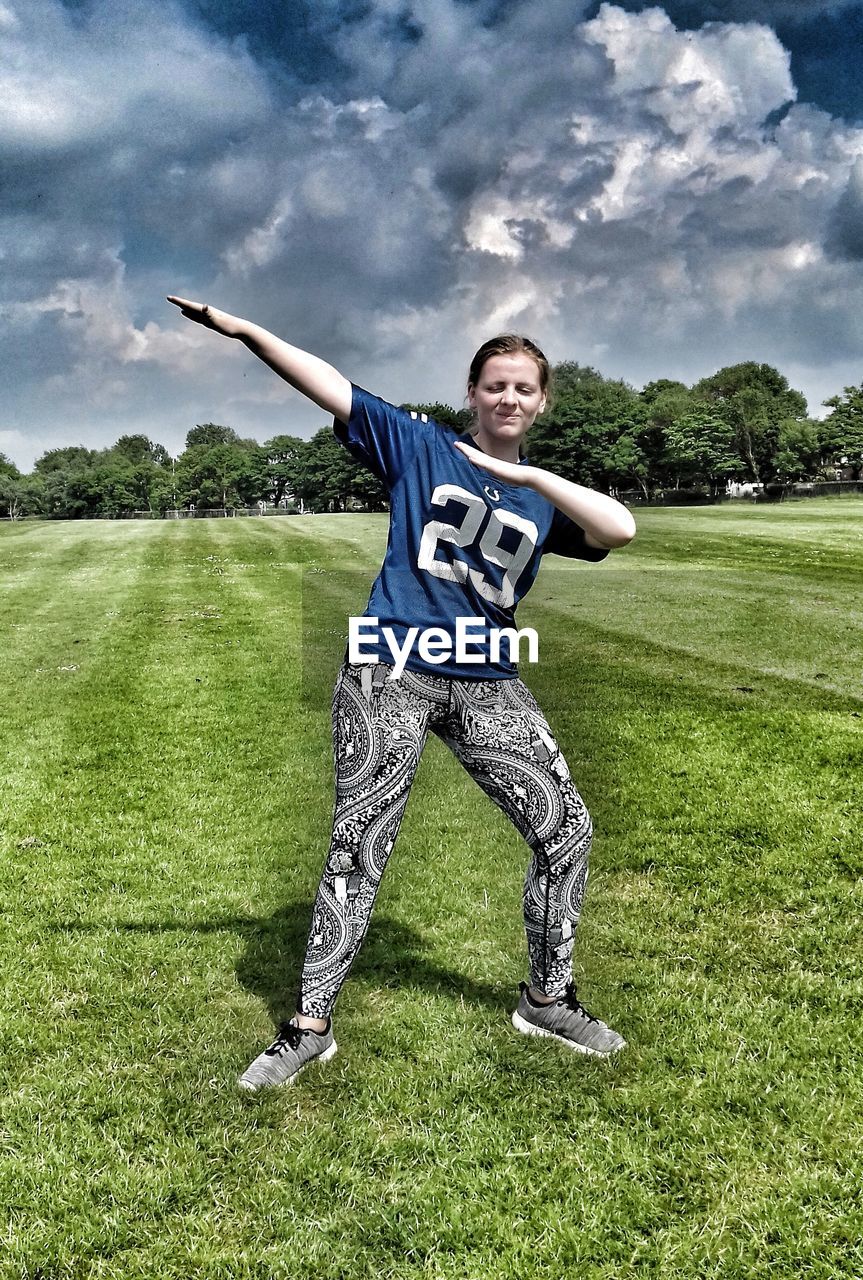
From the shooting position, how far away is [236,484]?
108562 mm

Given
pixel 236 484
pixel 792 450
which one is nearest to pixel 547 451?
pixel 792 450

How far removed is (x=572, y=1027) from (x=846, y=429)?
85999mm

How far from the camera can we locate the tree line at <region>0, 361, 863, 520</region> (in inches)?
3054

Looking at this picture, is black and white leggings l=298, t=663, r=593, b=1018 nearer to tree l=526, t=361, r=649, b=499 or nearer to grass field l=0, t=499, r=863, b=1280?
grass field l=0, t=499, r=863, b=1280

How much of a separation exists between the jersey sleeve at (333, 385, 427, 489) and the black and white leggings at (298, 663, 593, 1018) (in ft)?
2.60

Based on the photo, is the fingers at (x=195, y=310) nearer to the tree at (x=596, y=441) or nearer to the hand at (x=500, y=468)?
the hand at (x=500, y=468)

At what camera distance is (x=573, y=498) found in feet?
9.89

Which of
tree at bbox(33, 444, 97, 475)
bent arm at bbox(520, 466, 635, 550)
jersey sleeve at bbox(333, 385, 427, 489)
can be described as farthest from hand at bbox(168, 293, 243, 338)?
tree at bbox(33, 444, 97, 475)

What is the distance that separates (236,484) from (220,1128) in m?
110

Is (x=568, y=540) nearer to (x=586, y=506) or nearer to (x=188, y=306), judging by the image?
(x=586, y=506)

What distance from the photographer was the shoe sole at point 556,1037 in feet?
11.5

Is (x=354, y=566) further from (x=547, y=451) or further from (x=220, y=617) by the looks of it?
(x=547, y=451)

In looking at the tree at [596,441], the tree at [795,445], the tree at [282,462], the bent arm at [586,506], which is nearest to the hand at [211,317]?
the bent arm at [586,506]

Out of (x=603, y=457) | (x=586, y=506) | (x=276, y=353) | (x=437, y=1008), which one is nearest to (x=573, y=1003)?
(x=437, y=1008)
